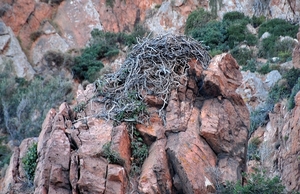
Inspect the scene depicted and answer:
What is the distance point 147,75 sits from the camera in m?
11.3

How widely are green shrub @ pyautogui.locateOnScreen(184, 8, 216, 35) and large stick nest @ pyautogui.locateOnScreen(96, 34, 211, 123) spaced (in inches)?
819

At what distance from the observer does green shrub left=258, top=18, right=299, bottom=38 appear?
30047 mm

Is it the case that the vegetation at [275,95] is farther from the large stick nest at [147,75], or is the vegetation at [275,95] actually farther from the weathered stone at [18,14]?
the weathered stone at [18,14]

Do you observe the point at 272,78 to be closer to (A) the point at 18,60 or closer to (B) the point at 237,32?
(B) the point at 237,32

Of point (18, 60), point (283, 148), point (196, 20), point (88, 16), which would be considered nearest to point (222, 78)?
point (283, 148)

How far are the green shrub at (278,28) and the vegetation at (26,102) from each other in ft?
35.5

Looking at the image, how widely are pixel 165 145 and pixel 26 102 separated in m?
14.2

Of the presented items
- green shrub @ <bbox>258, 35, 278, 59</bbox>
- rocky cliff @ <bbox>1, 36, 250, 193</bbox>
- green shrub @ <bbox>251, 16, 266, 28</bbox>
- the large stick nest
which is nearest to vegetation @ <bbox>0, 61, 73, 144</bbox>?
green shrub @ <bbox>258, 35, 278, 59</bbox>

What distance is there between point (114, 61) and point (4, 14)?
651cm

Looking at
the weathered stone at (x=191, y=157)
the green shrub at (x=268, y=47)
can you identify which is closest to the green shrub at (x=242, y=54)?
the green shrub at (x=268, y=47)

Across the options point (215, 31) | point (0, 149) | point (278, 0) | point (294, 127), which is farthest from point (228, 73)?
point (278, 0)

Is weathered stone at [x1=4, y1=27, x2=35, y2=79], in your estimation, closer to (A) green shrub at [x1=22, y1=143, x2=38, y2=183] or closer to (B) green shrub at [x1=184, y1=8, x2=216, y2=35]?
(B) green shrub at [x1=184, y1=8, x2=216, y2=35]

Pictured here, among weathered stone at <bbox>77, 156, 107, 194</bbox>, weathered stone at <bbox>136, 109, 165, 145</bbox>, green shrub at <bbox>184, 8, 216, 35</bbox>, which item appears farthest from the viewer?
green shrub at <bbox>184, 8, 216, 35</bbox>

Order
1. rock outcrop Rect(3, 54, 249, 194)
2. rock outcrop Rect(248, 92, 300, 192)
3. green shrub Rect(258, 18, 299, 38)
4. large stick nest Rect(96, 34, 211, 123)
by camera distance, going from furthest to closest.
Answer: green shrub Rect(258, 18, 299, 38), rock outcrop Rect(248, 92, 300, 192), large stick nest Rect(96, 34, 211, 123), rock outcrop Rect(3, 54, 249, 194)
